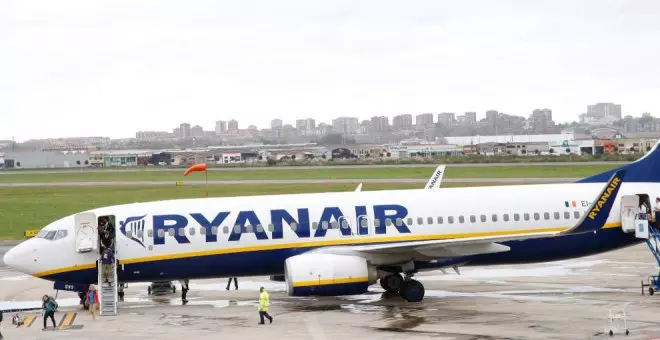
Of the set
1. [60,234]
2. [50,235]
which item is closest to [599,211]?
[60,234]

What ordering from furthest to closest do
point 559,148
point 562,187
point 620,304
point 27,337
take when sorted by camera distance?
point 559,148, point 562,187, point 620,304, point 27,337

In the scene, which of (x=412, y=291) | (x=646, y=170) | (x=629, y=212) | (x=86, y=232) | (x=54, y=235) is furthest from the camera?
(x=646, y=170)

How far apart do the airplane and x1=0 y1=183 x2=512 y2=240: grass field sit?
93.8ft

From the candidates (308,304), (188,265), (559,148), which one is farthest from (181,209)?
(559,148)

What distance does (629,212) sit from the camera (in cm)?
3547

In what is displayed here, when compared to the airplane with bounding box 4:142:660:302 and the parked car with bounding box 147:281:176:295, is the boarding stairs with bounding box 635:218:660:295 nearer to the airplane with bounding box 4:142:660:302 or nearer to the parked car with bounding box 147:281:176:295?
the airplane with bounding box 4:142:660:302

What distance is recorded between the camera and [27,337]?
28750 millimetres

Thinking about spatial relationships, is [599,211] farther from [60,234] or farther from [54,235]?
[54,235]

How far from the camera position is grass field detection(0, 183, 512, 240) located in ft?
225

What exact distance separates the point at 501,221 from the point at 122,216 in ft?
44.9

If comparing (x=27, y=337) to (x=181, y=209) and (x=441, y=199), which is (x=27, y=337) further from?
(x=441, y=199)

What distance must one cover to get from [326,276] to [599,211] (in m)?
9.33

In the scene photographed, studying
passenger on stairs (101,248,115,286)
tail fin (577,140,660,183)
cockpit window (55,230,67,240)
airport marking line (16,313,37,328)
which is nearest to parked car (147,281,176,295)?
passenger on stairs (101,248,115,286)

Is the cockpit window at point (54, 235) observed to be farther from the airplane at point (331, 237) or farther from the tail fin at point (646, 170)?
the tail fin at point (646, 170)
